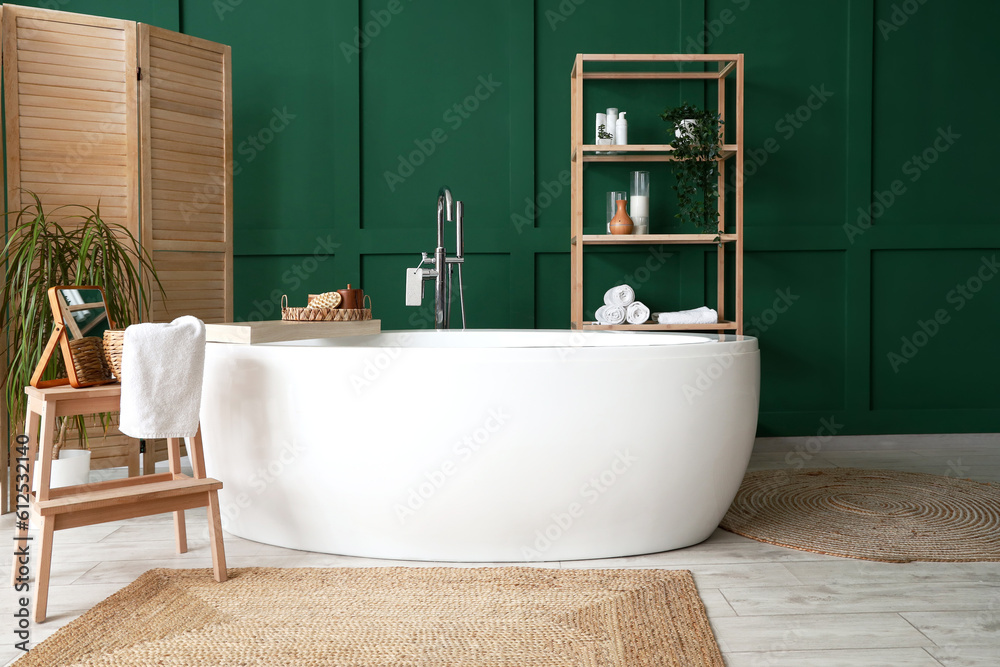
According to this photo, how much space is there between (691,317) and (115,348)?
2245 mm

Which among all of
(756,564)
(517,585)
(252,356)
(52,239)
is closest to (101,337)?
(252,356)

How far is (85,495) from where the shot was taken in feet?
5.96

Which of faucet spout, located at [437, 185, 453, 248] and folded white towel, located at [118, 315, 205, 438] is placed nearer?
folded white towel, located at [118, 315, 205, 438]

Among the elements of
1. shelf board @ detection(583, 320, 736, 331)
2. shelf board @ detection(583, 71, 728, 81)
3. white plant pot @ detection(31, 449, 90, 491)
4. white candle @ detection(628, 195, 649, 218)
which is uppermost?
shelf board @ detection(583, 71, 728, 81)

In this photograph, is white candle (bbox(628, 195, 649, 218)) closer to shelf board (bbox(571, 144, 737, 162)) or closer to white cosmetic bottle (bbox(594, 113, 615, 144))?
shelf board (bbox(571, 144, 737, 162))

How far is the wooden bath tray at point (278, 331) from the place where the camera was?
217cm

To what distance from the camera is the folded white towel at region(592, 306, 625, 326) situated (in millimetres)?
3375

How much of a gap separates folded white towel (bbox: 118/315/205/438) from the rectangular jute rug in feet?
1.25

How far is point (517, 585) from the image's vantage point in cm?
187

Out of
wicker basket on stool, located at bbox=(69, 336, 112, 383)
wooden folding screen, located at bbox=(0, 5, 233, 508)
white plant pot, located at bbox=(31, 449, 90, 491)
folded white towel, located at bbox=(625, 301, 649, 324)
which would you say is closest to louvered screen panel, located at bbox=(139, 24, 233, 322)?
wooden folding screen, located at bbox=(0, 5, 233, 508)

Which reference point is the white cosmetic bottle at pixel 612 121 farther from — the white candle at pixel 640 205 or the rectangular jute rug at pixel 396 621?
the rectangular jute rug at pixel 396 621

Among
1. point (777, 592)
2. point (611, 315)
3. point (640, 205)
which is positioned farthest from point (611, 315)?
point (777, 592)

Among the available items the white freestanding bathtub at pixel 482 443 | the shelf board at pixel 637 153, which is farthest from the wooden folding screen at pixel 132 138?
the shelf board at pixel 637 153

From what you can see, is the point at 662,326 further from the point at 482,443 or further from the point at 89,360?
the point at 89,360
